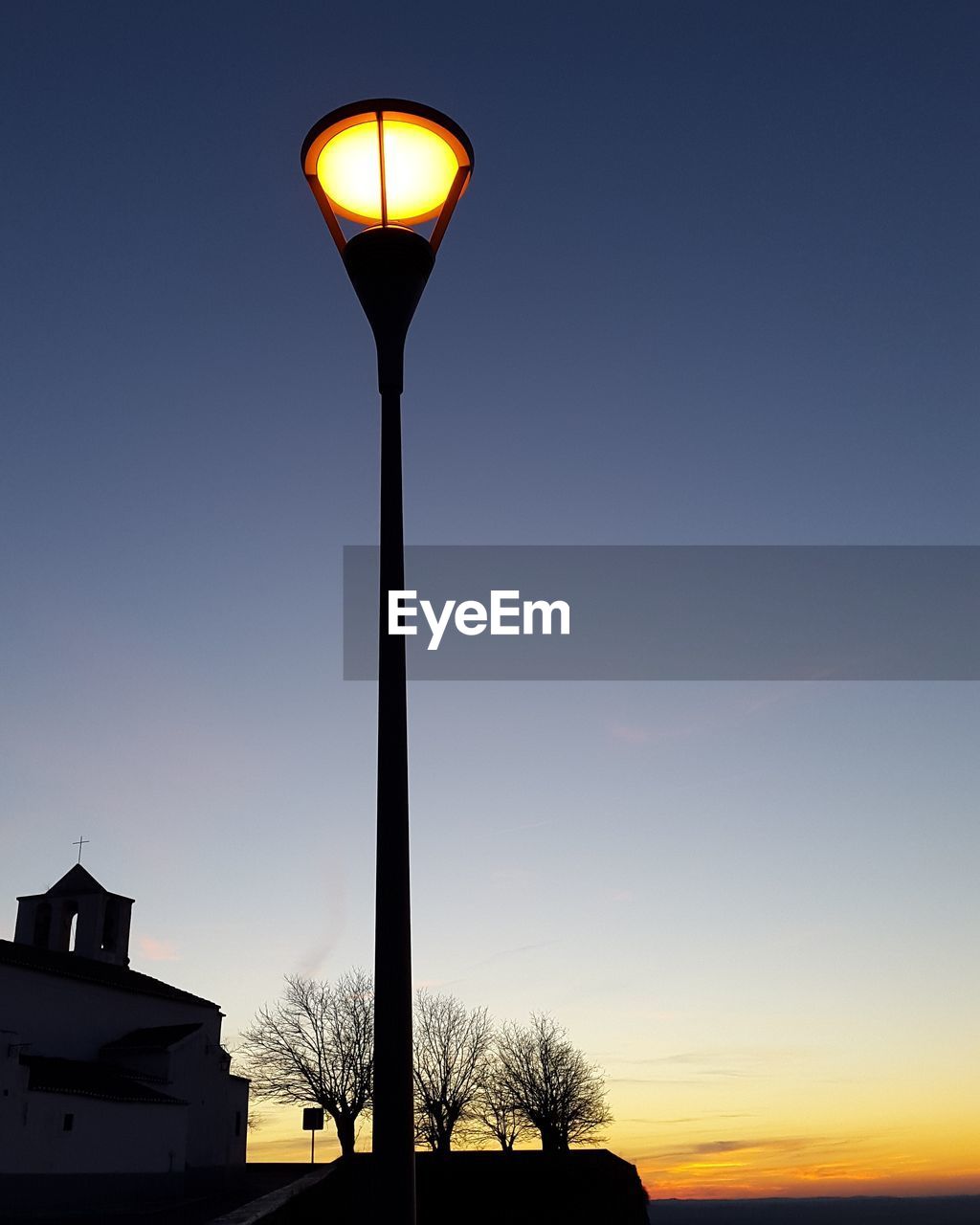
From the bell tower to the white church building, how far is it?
7cm

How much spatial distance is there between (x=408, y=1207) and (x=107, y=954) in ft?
198

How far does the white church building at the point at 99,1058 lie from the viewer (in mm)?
40219

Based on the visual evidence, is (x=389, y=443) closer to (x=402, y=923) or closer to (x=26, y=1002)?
(x=402, y=923)

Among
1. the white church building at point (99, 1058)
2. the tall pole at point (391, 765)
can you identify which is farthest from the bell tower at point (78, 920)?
the tall pole at point (391, 765)

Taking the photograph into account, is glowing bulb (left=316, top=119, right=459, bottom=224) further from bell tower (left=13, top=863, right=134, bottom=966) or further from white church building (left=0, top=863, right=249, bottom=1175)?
bell tower (left=13, top=863, right=134, bottom=966)

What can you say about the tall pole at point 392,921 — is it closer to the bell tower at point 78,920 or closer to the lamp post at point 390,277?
the lamp post at point 390,277

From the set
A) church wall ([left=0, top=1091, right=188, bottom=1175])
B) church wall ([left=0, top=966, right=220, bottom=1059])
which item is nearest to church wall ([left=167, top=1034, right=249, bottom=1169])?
church wall ([left=0, top=966, right=220, bottom=1059])

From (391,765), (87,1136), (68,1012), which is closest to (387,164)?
(391,765)

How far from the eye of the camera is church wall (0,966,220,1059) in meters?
47.4

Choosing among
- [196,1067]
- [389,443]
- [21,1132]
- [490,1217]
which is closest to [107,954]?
[196,1067]

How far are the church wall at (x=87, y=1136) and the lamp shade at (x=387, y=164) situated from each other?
4215cm

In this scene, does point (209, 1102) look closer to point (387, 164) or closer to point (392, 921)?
point (392, 921)

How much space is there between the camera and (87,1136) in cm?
4188

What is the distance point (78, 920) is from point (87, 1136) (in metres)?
17.1
